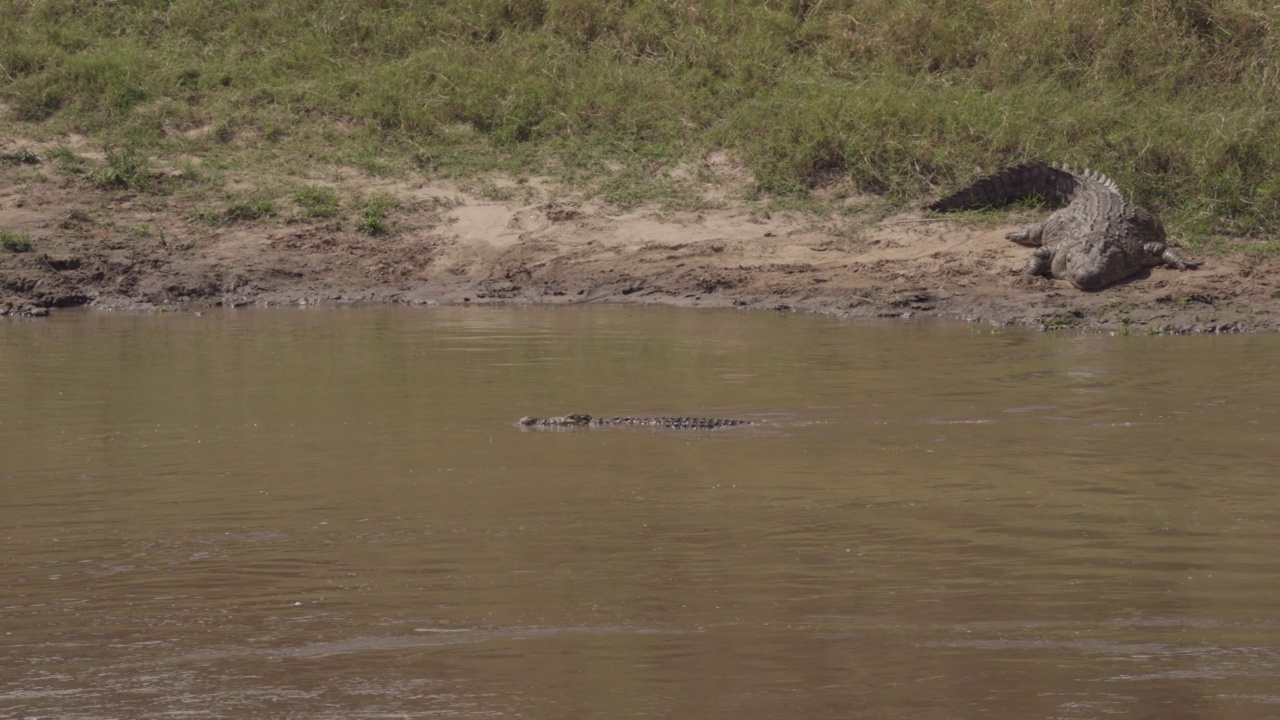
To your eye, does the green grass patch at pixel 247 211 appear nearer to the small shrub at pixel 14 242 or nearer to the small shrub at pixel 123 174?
the small shrub at pixel 123 174

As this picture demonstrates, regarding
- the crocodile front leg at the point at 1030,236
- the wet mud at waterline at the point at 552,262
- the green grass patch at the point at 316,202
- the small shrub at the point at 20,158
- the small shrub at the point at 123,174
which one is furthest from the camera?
the small shrub at the point at 20,158

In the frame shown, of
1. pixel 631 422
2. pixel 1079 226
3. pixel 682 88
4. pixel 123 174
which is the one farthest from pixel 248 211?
pixel 631 422

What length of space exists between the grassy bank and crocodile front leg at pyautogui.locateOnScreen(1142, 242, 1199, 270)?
74 centimetres

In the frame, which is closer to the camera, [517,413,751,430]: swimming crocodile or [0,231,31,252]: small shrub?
[517,413,751,430]: swimming crocodile

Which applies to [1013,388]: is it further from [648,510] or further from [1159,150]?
[1159,150]

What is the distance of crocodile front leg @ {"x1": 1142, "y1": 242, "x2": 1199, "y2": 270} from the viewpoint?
33.2ft

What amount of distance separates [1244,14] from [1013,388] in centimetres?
752

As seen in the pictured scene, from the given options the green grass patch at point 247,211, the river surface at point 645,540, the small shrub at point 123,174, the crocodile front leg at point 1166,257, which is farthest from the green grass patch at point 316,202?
the crocodile front leg at point 1166,257

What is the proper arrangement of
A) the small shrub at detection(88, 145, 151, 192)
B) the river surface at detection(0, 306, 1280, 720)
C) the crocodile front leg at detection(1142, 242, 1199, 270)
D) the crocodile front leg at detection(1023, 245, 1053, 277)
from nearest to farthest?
the river surface at detection(0, 306, 1280, 720)
the crocodile front leg at detection(1142, 242, 1199, 270)
the crocodile front leg at detection(1023, 245, 1053, 277)
the small shrub at detection(88, 145, 151, 192)

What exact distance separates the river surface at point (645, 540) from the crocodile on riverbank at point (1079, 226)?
2142 mm

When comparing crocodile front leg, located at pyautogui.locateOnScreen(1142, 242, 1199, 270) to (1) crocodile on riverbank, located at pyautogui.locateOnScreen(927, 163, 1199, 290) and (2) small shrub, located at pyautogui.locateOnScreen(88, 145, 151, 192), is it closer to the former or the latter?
(1) crocodile on riverbank, located at pyautogui.locateOnScreen(927, 163, 1199, 290)

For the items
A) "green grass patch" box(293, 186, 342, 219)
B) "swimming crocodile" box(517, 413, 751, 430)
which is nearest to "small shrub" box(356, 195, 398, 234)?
"green grass patch" box(293, 186, 342, 219)

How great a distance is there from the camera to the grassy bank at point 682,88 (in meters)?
11.8

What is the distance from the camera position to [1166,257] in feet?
33.4
